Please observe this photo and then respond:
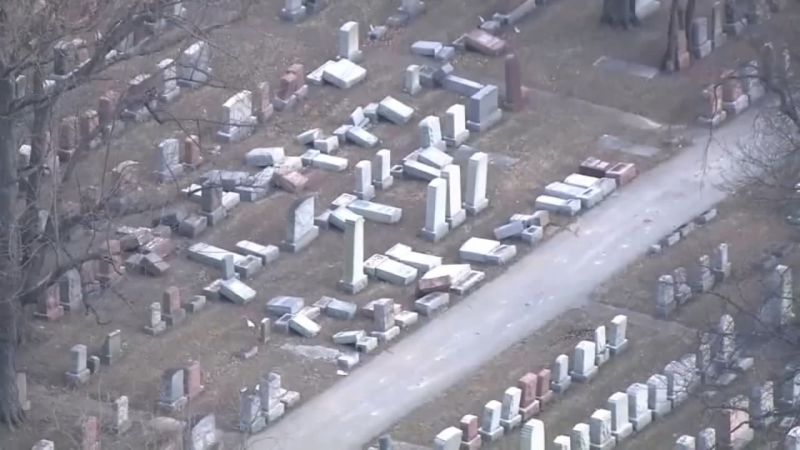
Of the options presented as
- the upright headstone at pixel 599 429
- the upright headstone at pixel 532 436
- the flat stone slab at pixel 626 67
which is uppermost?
the upright headstone at pixel 532 436

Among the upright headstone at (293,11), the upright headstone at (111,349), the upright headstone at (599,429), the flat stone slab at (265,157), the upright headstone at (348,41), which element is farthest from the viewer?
the upright headstone at (293,11)

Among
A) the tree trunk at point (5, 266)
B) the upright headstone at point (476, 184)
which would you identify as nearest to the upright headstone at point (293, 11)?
the upright headstone at point (476, 184)

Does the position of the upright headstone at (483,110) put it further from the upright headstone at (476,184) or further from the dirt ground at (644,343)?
the dirt ground at (644,343)

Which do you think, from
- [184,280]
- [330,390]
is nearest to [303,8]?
[184,280]

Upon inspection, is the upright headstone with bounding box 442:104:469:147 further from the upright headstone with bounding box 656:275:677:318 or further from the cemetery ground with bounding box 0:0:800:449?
the upright headstone with bounding box 656:275:677:318

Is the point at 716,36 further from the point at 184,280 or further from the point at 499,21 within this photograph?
the point at 184,280
